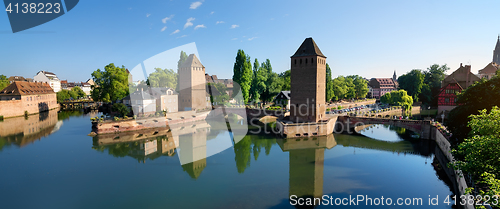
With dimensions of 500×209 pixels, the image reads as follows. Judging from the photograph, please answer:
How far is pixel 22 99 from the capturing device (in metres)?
44.4

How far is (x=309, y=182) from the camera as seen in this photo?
16625 millimetres

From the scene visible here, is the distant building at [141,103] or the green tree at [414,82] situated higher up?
the green tree at [414,82]

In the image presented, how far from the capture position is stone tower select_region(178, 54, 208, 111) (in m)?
43.8

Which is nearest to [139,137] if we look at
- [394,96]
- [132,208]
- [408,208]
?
[132,208]

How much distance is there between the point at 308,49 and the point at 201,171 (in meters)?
19.4

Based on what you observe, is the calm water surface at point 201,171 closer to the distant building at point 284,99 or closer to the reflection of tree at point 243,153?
the reflection of tree at point 243,153

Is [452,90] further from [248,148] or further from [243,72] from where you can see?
[248,148]

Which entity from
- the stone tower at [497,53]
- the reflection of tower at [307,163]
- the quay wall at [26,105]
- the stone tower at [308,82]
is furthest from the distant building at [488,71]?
the quay wall at [26,105]

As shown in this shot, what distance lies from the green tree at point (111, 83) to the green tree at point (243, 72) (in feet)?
61.9

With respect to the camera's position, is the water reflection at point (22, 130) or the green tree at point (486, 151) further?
the water reflection at point (22, 130)

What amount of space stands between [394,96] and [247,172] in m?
45.3

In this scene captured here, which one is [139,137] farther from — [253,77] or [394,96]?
[394,96]

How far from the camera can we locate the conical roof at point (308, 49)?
29.9 m

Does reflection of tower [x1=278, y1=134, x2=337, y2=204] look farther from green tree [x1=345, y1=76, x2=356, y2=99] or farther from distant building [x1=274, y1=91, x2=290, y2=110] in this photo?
green tree [x1=345, y1=76, x2=356, y2=99]
